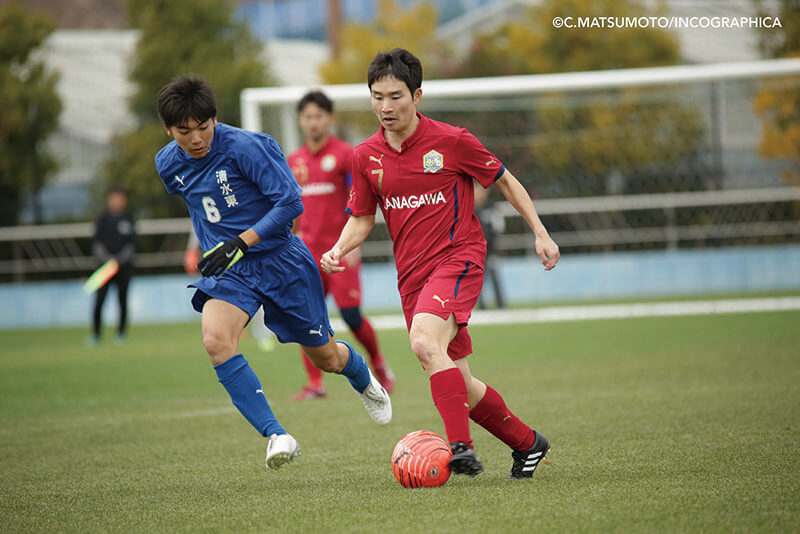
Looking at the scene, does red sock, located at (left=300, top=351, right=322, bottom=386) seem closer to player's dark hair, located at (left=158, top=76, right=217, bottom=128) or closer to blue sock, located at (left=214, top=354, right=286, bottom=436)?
blue sock, located at (left=214, top=354, right=286, bottom=436)

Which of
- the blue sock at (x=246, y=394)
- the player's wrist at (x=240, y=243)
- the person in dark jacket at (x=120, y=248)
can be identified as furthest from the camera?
the person in dark jacket at (x=120, y=248)

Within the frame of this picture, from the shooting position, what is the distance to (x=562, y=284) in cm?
1956

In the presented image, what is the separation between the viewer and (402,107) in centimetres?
446

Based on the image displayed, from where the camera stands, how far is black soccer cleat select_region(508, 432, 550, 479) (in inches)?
173

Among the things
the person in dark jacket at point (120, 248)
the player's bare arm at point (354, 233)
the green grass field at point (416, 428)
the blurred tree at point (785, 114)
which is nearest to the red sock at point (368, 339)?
the green grass field at point (416, 428)

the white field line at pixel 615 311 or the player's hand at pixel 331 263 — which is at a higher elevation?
the player's hand at pixel 331 263

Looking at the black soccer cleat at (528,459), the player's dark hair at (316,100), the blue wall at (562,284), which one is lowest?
the blue wall at (562,284)

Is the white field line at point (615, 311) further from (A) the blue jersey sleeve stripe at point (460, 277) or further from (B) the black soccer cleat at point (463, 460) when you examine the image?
(B) the black soccer cleat at point (463, 460)

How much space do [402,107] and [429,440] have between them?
1562 mm

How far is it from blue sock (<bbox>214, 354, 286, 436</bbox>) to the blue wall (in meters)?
14.4

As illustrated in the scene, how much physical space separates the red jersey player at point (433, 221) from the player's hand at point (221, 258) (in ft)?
1.68

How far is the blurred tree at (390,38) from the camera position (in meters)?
28.0

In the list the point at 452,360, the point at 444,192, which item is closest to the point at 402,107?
the point at 444,192

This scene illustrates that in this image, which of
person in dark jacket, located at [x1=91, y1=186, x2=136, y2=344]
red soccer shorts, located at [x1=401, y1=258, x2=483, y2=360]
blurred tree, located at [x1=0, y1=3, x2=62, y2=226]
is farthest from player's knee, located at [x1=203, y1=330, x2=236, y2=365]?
blurred tree, located at [x1=0, y1=3, x2=62, y2=226]
